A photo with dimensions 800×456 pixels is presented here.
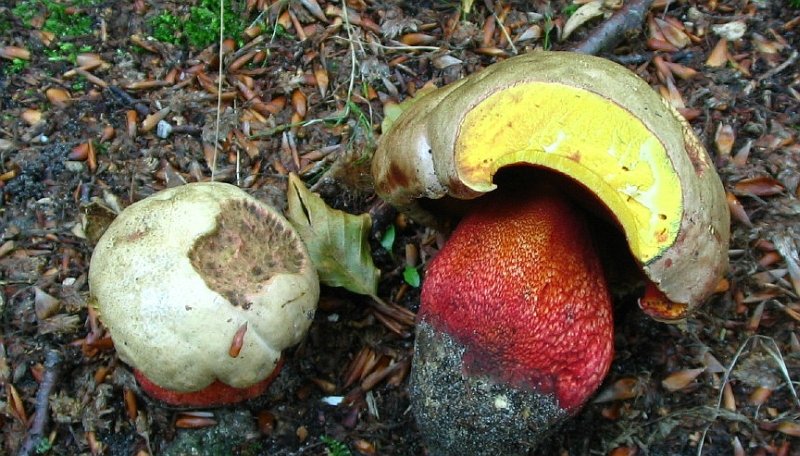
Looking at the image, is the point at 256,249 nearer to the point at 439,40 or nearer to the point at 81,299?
the point at 81,299

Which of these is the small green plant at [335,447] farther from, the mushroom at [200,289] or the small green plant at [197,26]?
the small green plant at [197,26]

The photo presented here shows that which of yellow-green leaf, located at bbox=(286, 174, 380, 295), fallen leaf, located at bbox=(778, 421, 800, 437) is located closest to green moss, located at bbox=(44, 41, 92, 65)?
yellow-green leaf, located at bbox=(286, 174, 380, 295)

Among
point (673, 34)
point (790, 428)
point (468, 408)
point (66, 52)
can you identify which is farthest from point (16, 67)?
point (790, 428)

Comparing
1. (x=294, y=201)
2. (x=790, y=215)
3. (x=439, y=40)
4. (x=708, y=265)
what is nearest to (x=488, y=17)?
(x=439, y=40)

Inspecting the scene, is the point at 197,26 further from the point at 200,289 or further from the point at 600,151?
the point at 600,151

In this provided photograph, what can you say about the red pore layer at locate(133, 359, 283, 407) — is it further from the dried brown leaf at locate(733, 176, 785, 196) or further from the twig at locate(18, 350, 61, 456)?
the dried brown leaf at locate(733, 176, 785, 196)
